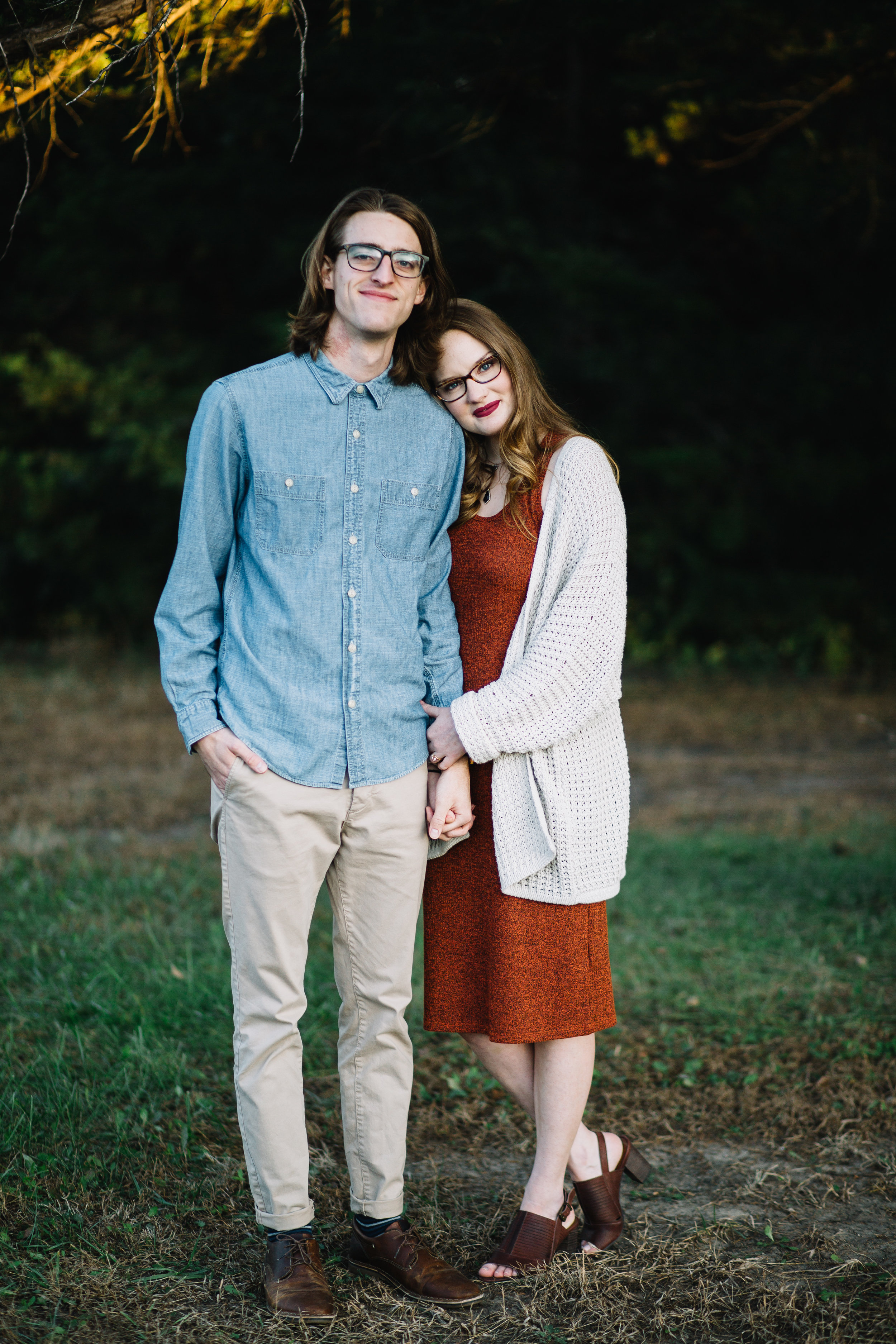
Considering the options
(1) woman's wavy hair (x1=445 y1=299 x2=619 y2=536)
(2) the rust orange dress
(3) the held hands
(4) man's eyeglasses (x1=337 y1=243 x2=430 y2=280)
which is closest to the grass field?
(2) the rust orange dress

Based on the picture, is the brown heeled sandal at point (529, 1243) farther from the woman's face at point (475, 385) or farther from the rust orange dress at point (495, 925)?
the woman's face at point (475, 385)

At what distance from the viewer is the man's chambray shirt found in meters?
2.21

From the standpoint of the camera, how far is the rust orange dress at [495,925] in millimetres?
2412

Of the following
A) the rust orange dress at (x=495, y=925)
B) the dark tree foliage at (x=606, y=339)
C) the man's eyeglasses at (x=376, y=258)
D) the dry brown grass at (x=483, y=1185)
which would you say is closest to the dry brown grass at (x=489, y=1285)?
the dry brown grass at (x=483, y=1185)

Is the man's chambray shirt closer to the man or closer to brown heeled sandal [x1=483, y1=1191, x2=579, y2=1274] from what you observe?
the man

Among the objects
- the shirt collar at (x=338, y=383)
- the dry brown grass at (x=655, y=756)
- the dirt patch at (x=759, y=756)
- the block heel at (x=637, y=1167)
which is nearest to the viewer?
the shirt collar at (x=338, y=383)

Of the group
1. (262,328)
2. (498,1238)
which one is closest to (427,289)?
(498,1238)

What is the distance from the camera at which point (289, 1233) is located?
7.50 ft

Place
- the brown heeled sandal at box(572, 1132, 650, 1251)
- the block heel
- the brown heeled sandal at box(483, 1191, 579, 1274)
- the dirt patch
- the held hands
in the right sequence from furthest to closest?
the dirt patch
the block heel
the brown heeled sandal at box(572, 1132, 650, 1251)
the brown heeled sandal at box(483, 1191, 579, 1274)
the held hands

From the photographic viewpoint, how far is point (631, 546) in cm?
1077

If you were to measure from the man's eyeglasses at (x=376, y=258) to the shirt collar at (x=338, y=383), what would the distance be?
185mm

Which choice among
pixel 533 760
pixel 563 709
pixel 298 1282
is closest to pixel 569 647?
pixel 563 709

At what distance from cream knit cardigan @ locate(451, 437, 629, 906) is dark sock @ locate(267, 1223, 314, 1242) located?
0.77 m

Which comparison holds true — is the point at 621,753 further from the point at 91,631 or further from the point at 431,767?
the point at 91,631
